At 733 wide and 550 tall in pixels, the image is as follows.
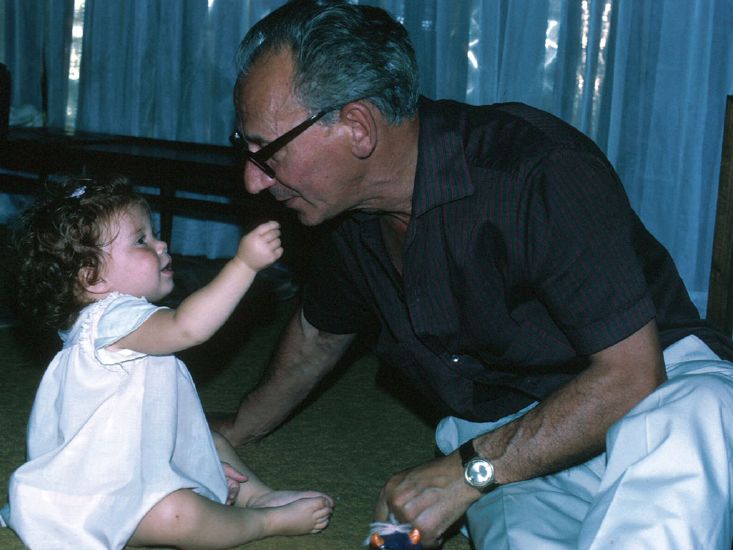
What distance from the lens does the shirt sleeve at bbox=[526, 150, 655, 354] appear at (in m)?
1.26

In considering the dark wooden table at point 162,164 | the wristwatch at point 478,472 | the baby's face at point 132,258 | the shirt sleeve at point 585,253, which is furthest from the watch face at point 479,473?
the dark wooden table at point 162,164

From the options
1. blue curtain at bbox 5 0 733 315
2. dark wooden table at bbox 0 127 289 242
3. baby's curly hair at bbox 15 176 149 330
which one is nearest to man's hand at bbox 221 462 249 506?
baby's curly hair at bbox 15 176 149 330

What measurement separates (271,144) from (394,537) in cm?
57

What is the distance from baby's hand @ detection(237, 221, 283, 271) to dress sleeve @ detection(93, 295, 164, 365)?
0.55 ft

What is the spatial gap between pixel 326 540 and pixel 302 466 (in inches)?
11.9

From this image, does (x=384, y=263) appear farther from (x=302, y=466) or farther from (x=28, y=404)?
(x=28, y=404)

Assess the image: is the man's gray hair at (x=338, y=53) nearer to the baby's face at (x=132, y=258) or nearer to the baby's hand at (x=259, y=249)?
the baby's hand at (x=259, y=249)

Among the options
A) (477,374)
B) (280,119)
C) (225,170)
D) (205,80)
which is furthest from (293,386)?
(205,80)

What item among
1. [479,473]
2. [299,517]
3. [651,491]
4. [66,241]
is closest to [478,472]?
[479,473]

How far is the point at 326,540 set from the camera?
157 centimetres

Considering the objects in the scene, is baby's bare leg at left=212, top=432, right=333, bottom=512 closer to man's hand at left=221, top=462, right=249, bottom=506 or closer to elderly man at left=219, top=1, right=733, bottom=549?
man's hand at left=221, top=462, right=249, bottom=506

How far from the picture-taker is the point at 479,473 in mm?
1327

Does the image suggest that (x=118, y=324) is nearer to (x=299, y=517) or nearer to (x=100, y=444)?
(x=100, y=444)

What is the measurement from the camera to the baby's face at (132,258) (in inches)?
61.5
